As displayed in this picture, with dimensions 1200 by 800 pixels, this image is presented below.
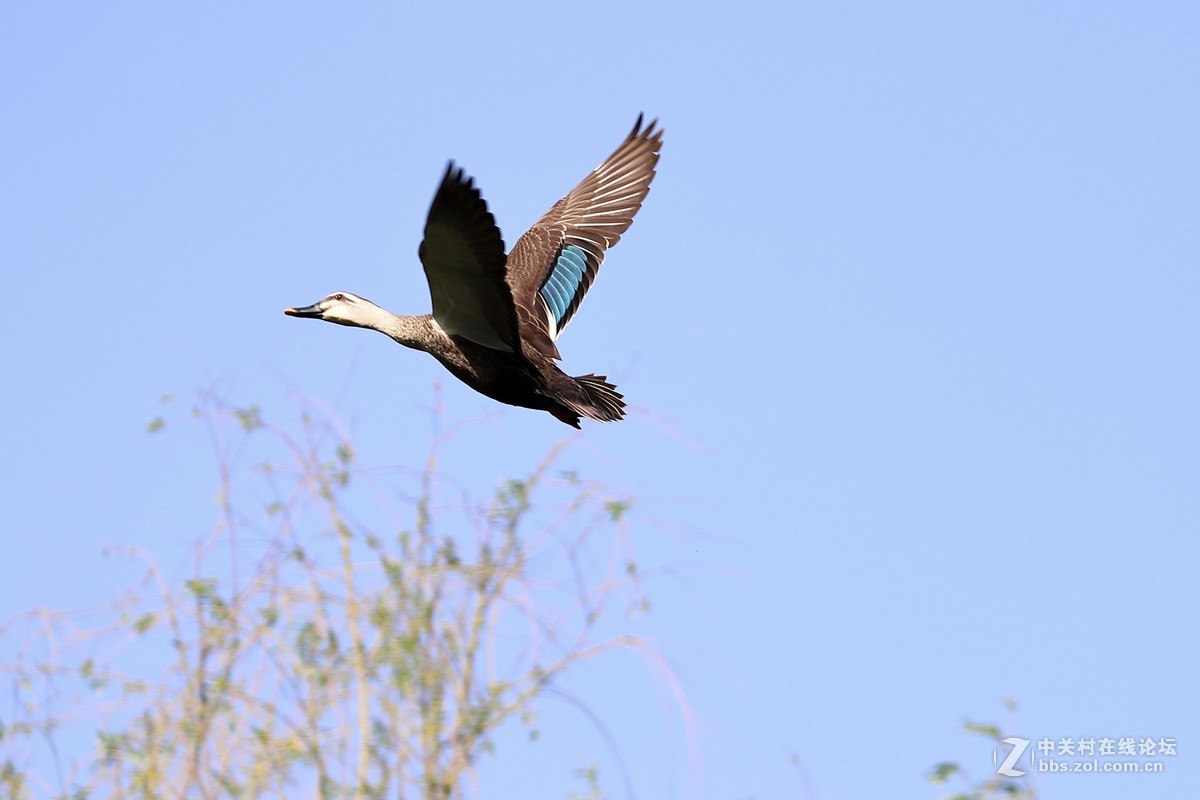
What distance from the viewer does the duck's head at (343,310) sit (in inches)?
324

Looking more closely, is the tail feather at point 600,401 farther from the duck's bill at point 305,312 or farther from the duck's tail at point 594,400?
the duck's bill at point 305,312

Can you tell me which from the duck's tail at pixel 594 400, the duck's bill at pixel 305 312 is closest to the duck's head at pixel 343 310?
the duck's bill at pixel 305 312

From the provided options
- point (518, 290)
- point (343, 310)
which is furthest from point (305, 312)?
point (518, 290)

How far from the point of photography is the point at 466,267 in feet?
22.9

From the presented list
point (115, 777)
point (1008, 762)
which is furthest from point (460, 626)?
point (1008, 762)

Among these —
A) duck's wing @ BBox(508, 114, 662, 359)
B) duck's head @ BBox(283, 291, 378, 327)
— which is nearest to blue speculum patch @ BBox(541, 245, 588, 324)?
duck's wing @ BBox(508, 114, 662, 359)

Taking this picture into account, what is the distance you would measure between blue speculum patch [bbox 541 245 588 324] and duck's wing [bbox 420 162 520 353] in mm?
1627

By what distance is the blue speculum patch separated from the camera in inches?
365

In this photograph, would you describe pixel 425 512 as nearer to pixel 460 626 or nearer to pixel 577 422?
pixel 460 626

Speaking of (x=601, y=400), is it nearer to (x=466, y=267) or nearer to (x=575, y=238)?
(x=466, y=267)

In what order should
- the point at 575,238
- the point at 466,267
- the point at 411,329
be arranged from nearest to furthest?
the point at 466,267, the point at 411,329, the point at 575,238

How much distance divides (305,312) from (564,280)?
1.77 meters

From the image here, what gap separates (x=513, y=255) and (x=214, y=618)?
485 cm

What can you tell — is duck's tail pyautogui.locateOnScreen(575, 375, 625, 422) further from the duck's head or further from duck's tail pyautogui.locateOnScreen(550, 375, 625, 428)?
the duck's head
